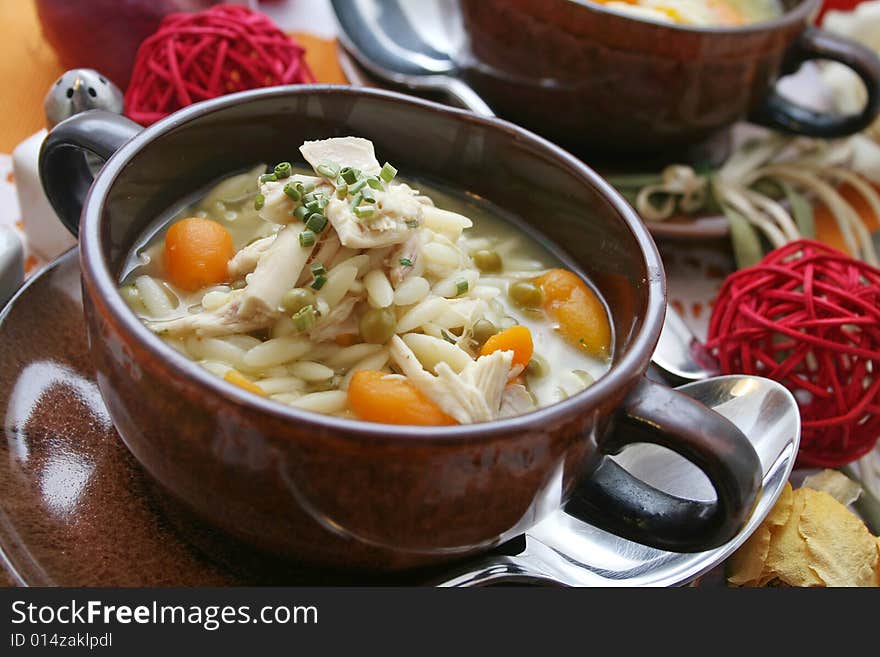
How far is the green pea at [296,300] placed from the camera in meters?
1.16

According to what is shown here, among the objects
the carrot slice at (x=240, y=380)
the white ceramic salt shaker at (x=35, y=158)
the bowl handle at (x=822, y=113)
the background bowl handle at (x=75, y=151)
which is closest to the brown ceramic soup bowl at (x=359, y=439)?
the background bowl handle at (x=75, y=151)

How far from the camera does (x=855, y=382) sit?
5.20 ft

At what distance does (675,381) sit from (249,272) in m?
0.69

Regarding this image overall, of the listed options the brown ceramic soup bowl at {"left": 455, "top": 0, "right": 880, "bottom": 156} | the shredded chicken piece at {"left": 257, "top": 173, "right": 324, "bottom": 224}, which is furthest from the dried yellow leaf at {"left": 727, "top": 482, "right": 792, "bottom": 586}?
the brown ceramic soup bowl at {"left": 455, "top": 0, "right": 880, "bottom": 156}

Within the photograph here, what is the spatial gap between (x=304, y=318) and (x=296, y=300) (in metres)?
0.03

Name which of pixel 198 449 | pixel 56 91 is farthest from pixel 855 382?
pixel 56 91

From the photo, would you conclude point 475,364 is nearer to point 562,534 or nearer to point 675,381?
point 562,534

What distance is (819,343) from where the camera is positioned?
5.10 feet

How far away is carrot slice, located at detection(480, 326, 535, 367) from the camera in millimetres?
1239

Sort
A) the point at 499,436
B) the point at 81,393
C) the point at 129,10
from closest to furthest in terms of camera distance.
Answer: the point at 499,436
the point at 81,393
the point at 129,10

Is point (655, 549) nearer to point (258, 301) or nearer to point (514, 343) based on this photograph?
point (514, 343)

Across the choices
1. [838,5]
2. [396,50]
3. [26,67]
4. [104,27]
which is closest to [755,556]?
[396,50]

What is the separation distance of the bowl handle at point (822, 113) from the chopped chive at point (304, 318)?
1.42m

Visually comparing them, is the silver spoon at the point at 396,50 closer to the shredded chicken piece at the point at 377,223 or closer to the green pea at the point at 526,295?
the green pea at the point at 526,295
